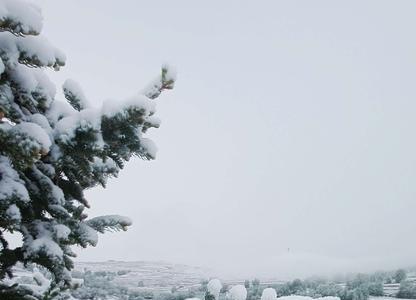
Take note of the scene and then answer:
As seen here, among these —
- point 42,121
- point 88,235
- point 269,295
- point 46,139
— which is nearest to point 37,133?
point 46,139

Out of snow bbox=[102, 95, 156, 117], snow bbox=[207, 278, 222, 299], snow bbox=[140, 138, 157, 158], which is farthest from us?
snow bbox=[207, 278, 222, 299]

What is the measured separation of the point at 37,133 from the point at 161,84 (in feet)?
2.55

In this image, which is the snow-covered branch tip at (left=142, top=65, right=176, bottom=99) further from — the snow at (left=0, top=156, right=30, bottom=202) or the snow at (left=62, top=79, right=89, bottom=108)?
the snow at (left=0, top=156, right=30, bottom=202)

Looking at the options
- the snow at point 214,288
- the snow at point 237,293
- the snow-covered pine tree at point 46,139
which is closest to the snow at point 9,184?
the snow-covered pine tree at point 46,139

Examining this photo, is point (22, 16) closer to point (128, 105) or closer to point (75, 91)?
point (128, 105)

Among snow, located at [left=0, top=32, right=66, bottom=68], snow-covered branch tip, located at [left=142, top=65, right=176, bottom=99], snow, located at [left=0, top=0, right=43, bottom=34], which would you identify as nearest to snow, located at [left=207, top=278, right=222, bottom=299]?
snow-covered branch tip, located at [left=142, top=65, right=176, bottom=99]

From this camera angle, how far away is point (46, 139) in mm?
1762

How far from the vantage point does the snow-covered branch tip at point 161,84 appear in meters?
2.28

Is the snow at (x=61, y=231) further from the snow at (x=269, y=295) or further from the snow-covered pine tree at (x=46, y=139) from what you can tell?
the snow at (x=269, y=295)

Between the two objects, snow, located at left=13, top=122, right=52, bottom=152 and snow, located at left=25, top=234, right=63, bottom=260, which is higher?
snow, located at left=13, top=122, right=52, bottom=152

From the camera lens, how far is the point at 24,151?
1.79m

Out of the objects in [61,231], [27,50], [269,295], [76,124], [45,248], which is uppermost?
[27,50]

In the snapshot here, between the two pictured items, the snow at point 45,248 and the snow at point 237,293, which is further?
the snow at point 237,293

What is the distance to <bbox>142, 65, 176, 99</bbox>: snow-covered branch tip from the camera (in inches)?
89.8
